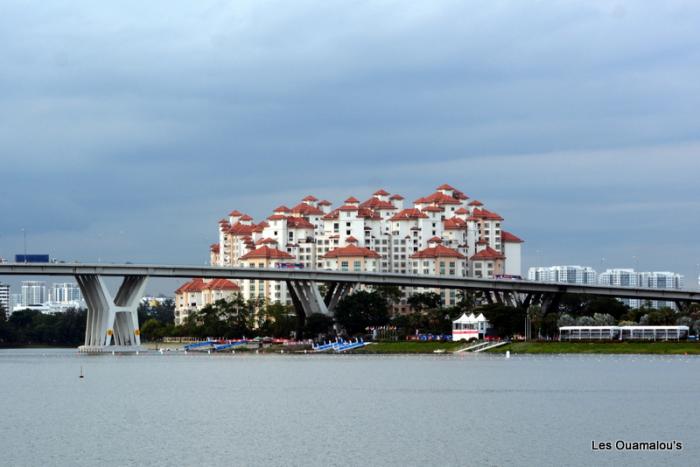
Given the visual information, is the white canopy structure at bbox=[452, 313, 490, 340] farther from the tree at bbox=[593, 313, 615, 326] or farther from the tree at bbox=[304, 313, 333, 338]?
the tree at bbox=[304, 313, 333, 338]

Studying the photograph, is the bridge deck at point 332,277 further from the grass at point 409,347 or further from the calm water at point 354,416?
the calm water at point 354,416

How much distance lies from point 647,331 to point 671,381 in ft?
191

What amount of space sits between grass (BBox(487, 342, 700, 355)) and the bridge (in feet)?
93.4

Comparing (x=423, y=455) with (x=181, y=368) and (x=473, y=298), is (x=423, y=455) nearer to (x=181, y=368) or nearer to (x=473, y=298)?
(x=181, y=368)

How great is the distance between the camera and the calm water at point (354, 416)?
1946 inches

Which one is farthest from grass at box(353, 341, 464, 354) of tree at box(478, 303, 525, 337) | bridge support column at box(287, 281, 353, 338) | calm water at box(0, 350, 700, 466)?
calm water at box(0, 350, 700, 466)

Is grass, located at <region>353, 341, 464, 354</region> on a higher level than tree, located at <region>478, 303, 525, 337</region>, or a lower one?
lower

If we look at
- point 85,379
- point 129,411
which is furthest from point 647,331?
point 129,411

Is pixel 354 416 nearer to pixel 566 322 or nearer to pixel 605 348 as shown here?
pixel 605 348

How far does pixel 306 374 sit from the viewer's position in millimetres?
103500

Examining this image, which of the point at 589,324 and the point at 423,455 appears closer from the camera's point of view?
the point at 423,455

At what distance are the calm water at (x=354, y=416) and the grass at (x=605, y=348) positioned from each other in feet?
82.6

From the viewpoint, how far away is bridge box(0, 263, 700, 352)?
160m

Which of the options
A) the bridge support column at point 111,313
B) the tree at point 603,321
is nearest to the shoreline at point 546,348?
the tree at point 603,321
